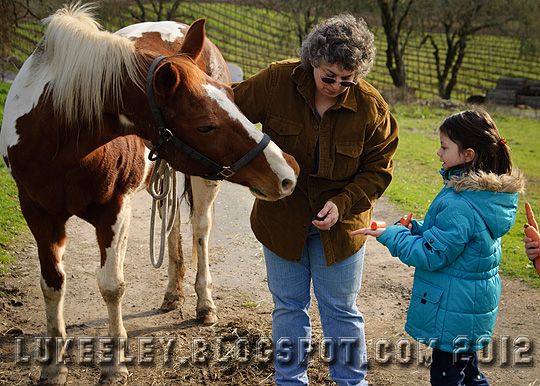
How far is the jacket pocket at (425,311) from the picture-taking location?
2.64 meters

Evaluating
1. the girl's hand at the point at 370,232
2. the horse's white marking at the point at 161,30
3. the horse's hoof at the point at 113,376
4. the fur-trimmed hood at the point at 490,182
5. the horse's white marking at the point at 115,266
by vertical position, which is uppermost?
the horse's white marking at the point at 161,30

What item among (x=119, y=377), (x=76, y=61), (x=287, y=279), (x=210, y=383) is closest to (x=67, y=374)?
(x=119, y=377)

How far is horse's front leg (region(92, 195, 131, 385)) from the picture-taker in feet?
11.3

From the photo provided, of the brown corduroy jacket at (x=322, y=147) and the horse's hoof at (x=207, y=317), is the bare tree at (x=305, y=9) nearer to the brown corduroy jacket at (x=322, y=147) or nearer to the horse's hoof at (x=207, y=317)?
the horse's hoof at (x=207, y=317)

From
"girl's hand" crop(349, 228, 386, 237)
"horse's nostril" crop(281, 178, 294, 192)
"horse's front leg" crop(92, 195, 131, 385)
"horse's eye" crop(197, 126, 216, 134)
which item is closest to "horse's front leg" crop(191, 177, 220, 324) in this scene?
"horse's front leg" crop(92, 195, 131, 385)

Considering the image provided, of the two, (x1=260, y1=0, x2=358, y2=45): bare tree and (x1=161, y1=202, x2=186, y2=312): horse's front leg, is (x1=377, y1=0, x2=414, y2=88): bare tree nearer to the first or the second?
(x1=260, y1=0, x2=358, y2=45): bare tree

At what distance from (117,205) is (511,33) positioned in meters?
24.2

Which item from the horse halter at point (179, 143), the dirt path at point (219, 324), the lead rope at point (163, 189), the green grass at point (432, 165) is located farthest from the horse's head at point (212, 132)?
the green grass at point (432, 165)

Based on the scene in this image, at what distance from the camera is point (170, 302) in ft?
15.3

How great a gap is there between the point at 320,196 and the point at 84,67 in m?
1.24

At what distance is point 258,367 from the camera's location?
145 inches

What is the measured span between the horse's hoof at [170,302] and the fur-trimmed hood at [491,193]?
8.71ft

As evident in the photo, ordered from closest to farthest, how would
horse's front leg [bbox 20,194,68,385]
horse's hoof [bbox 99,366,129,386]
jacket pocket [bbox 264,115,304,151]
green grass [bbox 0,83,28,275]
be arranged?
jacket pocket [bbox 264,115,304,151]
horse's front leg [bbox 20,194,68,385]
horse's hoof [bbox 99,366,129,386]
green grass [bbox 0,83,28,275]

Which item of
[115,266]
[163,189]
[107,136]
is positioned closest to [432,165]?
[163,189]
